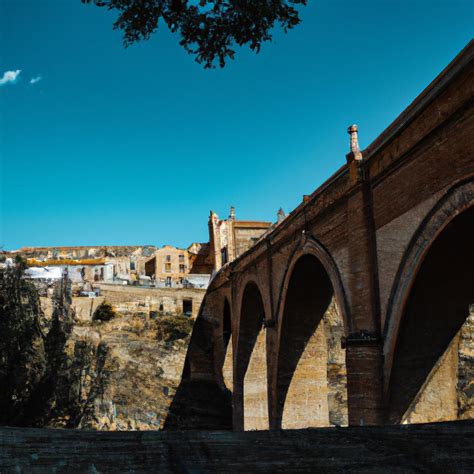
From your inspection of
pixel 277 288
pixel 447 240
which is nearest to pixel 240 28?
pixel 447 240

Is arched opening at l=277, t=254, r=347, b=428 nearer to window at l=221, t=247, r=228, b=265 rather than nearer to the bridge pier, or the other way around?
the bridge pier

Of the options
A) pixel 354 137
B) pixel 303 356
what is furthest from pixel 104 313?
pixel 354 137

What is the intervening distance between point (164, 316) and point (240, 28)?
2846 centimetres

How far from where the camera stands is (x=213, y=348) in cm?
3131

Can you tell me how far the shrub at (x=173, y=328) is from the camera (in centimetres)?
3144

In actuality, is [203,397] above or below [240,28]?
below

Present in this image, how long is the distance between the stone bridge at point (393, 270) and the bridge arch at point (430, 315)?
2 cm

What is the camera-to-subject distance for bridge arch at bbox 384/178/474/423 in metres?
8.08

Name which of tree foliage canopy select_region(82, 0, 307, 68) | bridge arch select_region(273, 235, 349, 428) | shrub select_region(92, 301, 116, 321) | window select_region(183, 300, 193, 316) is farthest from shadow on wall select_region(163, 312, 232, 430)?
tree foliage canopy select_region(82, 0, 307, 68)

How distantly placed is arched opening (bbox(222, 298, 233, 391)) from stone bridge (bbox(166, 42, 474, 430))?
12257mm

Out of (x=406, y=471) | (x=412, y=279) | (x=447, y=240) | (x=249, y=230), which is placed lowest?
(x=406, y=471)

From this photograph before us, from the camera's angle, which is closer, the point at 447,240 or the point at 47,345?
the point at 447,240

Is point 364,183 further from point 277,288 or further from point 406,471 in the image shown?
point 406,471

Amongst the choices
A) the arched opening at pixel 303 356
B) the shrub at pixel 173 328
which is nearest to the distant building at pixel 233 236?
the shrub at pixel 173 328
